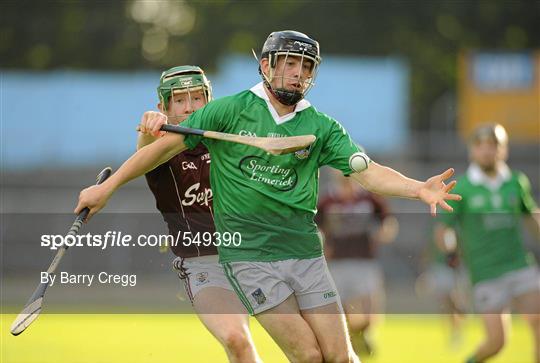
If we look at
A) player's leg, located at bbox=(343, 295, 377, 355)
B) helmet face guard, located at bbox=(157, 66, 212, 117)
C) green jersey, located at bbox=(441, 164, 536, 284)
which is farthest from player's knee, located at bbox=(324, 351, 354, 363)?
player's leg, located at bbox=(343, 295, 377, 355)

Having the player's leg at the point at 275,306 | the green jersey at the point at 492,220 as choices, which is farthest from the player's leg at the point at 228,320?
the green jersey at the point at 492,220

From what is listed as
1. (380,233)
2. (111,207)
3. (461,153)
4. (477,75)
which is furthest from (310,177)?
(477,75)

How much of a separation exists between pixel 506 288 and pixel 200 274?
3357 millimetres

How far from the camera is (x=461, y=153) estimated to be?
23172 mm

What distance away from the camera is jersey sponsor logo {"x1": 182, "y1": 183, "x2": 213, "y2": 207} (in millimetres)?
6637

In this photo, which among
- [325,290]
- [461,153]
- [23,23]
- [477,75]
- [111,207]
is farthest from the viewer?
[23,23]

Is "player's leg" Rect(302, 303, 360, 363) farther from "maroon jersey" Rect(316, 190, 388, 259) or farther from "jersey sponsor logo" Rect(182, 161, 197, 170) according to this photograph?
"maroon jersey" Rect(316, 190, 388, 259)

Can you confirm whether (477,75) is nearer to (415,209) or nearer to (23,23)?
(415,209)

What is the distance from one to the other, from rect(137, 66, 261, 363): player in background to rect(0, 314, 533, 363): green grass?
122 centimetres

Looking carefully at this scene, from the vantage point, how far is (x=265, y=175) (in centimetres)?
595

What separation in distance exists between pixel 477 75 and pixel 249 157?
2171cm

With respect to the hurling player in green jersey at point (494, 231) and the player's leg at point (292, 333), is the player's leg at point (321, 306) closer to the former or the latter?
the player's leg at point (292, 333)

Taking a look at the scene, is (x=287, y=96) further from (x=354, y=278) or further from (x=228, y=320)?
(x=354, y=278)

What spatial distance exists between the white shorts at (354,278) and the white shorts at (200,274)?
4.30m
